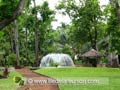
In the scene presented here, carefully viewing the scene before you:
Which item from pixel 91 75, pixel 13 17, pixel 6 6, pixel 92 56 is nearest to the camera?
pixel 13 17

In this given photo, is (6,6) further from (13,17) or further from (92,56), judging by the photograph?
(92,56)

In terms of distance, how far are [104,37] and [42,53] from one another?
9.03 meters

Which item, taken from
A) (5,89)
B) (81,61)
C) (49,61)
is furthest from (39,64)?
(5,89)

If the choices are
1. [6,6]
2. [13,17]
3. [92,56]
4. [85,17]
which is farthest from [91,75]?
[85,17]

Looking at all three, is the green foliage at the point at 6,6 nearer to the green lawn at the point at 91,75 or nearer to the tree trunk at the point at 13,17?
the tree trunk at the point at 13,17

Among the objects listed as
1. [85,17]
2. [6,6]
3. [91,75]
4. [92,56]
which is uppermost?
[85,17]

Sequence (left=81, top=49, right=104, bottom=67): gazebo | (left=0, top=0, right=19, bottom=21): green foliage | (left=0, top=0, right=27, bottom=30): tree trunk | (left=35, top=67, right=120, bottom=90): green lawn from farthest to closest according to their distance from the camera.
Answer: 1. (left=81, top=49, right=104, bottom=67): gazebo
2. (left=0, top=0, right=19, bottom=21): green foliage
3. (left=35, top=67, right=120, bottom=90): green lawn
4. (left=0, top=0, right=27, bottom=30): tree trunk

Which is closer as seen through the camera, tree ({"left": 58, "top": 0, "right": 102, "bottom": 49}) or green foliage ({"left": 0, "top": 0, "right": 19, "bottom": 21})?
green foliage ({"left": 0, "top": 0, "right": 19, "bottom": 21})

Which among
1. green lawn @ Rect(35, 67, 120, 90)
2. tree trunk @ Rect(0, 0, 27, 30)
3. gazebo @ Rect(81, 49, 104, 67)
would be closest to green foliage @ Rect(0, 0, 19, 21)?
tree trunk @ Rect(0, 0, 27, 30)

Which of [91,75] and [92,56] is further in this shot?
[92,56]

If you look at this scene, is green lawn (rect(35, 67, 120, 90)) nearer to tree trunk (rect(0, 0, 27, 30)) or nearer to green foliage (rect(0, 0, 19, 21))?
green foliage (rect(0, 0, 19, 21))

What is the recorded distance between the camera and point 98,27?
3850cm

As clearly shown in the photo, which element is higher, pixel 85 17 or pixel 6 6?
pixel 85 17

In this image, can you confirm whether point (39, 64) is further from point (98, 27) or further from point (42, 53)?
point (98, 27)
